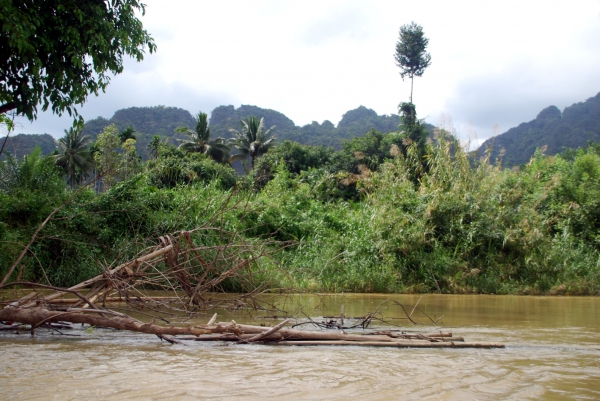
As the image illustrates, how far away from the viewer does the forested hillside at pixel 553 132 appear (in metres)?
63.2

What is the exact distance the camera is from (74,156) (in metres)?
43.4

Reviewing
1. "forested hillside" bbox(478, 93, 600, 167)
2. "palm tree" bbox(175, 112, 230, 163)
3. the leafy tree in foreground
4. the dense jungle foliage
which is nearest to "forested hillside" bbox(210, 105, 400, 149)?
"forested hillside" bbox(478, 93, 600, 167)

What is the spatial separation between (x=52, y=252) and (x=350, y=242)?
22.2 feet

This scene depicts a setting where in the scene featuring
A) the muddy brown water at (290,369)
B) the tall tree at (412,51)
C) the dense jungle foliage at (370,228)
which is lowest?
the muddy brown water at (290,369)

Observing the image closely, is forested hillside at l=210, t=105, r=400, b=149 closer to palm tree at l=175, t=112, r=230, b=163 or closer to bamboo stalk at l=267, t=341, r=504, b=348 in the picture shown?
palm tree at l=175, t=112, r=230, b=163

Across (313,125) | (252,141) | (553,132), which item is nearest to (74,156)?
(252,141)

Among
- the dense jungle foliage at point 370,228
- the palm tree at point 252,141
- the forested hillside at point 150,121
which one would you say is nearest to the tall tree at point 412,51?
the palm tree at point 252,141

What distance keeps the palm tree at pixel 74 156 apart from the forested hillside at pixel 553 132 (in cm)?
4232

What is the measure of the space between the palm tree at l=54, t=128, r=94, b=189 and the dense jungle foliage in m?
32.8

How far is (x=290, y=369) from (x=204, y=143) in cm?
4037

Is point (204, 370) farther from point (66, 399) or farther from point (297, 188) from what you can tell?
point (297, 188)

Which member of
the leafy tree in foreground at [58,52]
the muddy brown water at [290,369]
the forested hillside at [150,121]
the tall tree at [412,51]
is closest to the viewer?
the muddy brown water at [290,369]

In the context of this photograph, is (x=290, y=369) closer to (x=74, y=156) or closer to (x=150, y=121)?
(x=74, y=156)

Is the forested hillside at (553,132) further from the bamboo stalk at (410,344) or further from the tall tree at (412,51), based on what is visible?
the bamboo stalk at (410,344)
